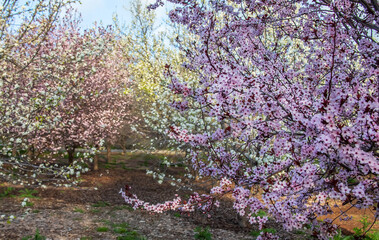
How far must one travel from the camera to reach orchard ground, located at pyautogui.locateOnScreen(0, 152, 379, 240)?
7355mm

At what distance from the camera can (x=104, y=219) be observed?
8852 millimetres

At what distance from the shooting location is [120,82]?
18.3 m

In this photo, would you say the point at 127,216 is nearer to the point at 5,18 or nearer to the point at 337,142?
the point at 5,18

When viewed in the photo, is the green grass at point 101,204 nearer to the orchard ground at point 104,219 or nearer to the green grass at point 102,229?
the orchard ground at point 104,219

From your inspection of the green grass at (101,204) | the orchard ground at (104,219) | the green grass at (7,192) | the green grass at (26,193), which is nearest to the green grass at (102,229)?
the orchard ground at (104,219)

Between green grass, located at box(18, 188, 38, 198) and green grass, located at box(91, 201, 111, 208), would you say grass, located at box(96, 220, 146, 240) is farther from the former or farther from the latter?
green grass, located at box(18, 188, 38, 198)

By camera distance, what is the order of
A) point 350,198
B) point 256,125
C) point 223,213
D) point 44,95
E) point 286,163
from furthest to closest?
point 223,213
point 44,95
point 286,163
point 256,125
point 350,198

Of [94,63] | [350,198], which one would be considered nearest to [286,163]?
[350,198]

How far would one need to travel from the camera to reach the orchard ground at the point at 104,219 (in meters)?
7.36

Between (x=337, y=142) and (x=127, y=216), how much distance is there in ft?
27.1

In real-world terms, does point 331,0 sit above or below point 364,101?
above

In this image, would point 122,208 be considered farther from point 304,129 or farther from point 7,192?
point 304,129

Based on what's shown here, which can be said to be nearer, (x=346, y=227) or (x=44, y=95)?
(x=44, y=95)

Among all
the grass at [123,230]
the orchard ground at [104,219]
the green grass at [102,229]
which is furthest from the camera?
the green grass at [102,229]
